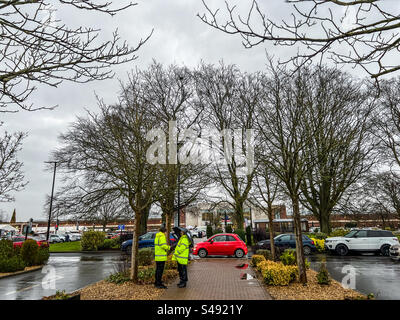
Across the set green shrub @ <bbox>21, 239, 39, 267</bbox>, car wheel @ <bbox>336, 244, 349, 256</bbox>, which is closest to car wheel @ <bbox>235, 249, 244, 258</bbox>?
car wheel @ <bbox>336, 244, 349, 256</bbox>

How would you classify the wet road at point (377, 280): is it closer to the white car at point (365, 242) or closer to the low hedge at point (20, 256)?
the white car at point (365, 242)

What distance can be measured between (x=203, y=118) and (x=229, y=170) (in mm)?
4931

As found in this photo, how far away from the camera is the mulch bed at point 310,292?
6434 millimetres

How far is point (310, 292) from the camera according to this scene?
22.7ft

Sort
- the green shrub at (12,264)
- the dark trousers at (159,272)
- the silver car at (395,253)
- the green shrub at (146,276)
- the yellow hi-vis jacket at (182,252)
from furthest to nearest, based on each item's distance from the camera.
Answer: the silver car at (395,253), the green shrub at (12,264), the green shrub at (146,276), the yellow hi-vis jacket at (182,252), the dark trousers at (159,272)

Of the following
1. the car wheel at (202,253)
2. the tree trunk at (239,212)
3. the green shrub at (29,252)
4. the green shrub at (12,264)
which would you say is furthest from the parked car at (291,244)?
the green shrub at (12,264)

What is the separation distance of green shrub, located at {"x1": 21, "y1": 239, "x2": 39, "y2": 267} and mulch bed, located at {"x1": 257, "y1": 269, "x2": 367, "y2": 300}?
482 inches

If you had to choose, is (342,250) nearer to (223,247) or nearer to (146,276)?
(223,247)

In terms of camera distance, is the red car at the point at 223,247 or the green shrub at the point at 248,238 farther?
the green shrub at the point at 248,238

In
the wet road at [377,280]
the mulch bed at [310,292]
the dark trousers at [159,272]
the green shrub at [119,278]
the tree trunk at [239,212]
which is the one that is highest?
the tree trunk at [239,212]

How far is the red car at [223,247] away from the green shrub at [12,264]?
926 centimetres

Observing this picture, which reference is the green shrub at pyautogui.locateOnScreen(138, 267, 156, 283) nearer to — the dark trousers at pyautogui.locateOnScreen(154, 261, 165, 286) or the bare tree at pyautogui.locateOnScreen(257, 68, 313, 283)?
the dark trousers at pyautogui.locateOnScreen(154, 261, 165, 286)

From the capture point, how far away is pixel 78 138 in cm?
2164

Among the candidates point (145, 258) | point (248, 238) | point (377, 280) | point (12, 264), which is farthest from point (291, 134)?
point (248, 238)
